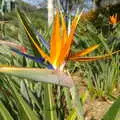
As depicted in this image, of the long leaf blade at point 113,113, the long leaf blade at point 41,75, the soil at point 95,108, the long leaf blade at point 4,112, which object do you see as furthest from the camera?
the soil at point 95,108

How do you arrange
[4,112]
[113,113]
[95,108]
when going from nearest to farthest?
[113,113] → [4,112] → [95,108]

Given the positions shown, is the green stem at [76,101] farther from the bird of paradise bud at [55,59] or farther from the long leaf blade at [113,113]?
the long leaf blade at [113,113]

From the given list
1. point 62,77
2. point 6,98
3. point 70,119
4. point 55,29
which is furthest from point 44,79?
point 6,98

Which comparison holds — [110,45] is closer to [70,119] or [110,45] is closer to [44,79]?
[70,119]

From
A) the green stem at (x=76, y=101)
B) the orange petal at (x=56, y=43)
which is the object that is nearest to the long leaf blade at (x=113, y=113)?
the green stem at (x=76, y=101)

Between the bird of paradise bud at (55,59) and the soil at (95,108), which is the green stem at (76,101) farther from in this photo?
the soil at (95,108)

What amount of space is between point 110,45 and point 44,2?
45.6 ft

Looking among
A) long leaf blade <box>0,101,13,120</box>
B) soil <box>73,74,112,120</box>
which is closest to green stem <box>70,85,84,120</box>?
long leaf blade <box>0,101,13,120</box>

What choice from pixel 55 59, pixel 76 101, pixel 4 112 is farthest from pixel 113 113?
pixel 4 112

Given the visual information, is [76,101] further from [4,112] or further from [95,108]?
[95,108]

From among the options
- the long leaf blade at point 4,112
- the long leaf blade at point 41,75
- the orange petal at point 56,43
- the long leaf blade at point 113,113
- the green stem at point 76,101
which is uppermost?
the orange petal at point 56,43

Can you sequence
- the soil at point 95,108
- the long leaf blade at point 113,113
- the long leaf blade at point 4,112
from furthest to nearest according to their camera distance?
the soil at point 95,108
the long leaf blade at point 4,112
the long leaf blade at point 113,113

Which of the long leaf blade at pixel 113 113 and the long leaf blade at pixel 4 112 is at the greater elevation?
the long leaf blade at pixel 113 113

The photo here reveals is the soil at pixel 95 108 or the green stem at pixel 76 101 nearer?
the green stem at pixel 76 101
